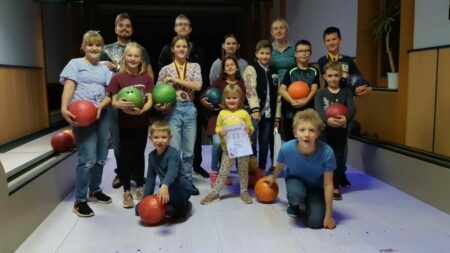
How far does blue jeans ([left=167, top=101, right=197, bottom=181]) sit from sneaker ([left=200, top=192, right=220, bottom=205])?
22cm

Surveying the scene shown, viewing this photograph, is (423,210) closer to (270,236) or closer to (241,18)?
(270,236)

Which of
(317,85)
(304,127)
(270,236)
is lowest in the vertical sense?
(270,236)

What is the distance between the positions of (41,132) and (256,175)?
423 cm

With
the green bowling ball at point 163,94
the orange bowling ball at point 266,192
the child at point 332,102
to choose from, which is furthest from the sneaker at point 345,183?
the green bowling ball at point 163,94

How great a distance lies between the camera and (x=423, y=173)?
3.45 meters

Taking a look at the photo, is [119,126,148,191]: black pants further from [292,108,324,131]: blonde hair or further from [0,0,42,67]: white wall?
[0,0,42,67]: white wall

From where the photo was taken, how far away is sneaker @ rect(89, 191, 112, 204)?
3.56 metres

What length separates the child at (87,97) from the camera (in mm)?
3119

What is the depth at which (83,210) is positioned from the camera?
3.22 m

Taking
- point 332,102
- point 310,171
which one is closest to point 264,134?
point 332,102

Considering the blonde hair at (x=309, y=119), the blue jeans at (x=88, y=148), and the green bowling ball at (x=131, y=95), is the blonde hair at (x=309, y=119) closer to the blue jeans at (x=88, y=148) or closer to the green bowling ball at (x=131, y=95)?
the green bowling ball at (x=131, y=95)

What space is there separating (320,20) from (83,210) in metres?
4.69

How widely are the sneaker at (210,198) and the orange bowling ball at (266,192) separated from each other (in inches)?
14.2

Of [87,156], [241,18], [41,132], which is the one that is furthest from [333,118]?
[241,18]
